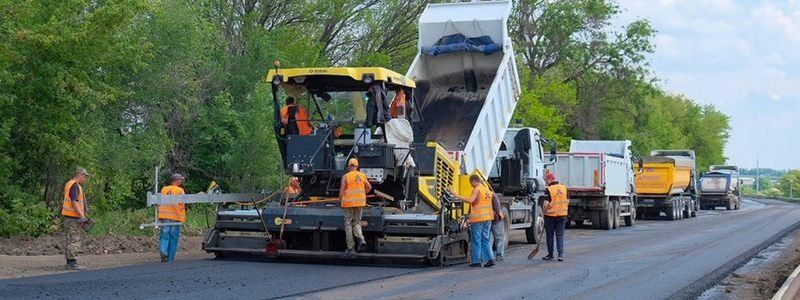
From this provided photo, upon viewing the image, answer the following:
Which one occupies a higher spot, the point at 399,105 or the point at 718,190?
the point at 399,105

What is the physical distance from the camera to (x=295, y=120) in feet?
48.2

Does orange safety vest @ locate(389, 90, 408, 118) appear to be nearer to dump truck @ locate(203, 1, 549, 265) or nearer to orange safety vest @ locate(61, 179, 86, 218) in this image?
dump truck @ locate(203, 1, 549, 265)

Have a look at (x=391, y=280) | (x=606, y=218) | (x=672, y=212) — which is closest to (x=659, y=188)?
(x=672, y=212)

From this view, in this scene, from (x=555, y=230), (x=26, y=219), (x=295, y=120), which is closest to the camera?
(x=295, y=120)

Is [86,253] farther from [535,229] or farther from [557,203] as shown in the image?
[535,229]

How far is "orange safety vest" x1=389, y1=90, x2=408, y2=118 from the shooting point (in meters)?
14.5

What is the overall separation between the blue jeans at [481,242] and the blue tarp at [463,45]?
4678 mm

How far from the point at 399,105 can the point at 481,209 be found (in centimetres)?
189

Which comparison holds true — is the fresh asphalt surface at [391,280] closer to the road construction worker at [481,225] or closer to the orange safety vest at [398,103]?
the road construction worker at [481,225]

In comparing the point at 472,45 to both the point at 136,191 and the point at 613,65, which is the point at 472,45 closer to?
the point at 136,191

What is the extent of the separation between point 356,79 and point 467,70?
15.3 ft

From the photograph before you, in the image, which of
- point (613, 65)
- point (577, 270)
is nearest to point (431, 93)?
point (577, 270)

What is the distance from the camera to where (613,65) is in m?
49.2

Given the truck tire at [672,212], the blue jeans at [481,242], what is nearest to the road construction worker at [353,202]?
the blue jeans at [481,242]
